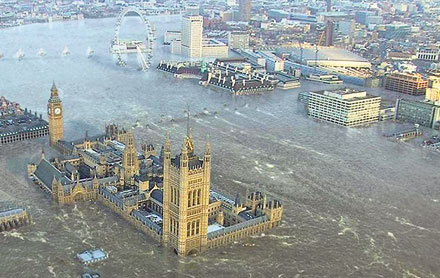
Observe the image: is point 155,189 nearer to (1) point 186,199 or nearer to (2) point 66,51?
(1) point 186,199

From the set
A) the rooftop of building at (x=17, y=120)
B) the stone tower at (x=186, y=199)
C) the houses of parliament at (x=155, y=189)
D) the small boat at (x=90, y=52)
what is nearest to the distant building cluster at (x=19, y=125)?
the rooftop of building at (x=17, y=120)

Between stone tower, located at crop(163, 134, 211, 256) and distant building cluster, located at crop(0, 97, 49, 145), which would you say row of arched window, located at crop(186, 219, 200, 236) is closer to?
stone tower, located at crop(163, 134, 211, 256)

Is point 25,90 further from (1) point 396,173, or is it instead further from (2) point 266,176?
(1) point 396,173

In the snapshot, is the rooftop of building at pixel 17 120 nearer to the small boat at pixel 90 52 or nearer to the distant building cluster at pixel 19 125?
the distant building cluster at pixel 19 125

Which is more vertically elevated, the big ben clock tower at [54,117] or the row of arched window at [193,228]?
the big ben clock tower at [54,117]

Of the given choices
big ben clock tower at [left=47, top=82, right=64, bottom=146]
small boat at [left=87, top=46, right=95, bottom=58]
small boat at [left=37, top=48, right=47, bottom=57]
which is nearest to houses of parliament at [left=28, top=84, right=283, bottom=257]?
big ben clock tower at [left=47, top=82, right=64, bottom=146]

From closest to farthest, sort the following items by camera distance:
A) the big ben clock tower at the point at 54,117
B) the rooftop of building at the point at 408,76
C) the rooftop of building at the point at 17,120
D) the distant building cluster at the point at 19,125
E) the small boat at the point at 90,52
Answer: the big ben clock tower at the point at 54,117, the distant building cluster at the point at 19,125, the rooftop of building at the point at 17,120, the rooftop of building at the point at 408,76, the small boat at the point at 90,52

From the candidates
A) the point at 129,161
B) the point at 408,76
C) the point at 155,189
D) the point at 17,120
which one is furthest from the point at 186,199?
the point at 408,76
